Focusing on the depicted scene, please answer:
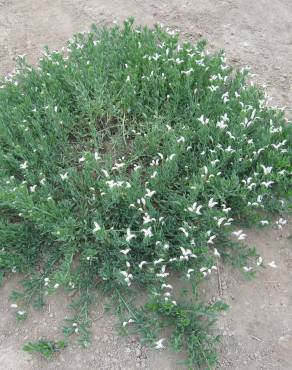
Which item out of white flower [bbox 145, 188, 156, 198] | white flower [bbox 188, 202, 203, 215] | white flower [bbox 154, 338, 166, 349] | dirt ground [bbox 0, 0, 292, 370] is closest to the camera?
white flower [bbox 154, 338, 166, 349]

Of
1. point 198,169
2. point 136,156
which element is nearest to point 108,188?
point 136,156

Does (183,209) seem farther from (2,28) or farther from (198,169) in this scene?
(2,28)

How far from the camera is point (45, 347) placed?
324 cm

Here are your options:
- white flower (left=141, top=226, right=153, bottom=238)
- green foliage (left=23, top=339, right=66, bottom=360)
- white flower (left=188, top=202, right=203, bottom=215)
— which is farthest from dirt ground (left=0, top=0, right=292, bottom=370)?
white flower (left=141, top=226, right=153, bottom=238)

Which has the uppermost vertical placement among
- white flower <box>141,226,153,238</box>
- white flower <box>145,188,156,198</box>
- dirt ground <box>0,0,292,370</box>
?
white flower <box>145,188,156,198</box>

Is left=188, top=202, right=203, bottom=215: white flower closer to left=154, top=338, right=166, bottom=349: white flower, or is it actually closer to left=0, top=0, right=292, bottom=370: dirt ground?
left=0, top=0, right=292, bottom=370: dirt ground

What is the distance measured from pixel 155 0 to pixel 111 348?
6123 millimetres

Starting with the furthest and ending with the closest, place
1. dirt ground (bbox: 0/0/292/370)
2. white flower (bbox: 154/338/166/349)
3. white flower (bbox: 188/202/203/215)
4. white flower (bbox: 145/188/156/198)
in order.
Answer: white flower (bbox: 145/188/156/198)
white flower (bbox: 188/202/203/215)
dirt ground (bbox: 0/0/292/370)
white flower (bbox: 154/338/166/349)

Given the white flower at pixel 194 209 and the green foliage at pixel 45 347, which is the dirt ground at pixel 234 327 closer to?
the green foliage at pixel 45 347

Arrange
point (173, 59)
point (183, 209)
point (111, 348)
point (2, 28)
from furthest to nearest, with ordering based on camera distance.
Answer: point (2, 28) < point (173, 59) < point (183, 209) < point (111, 348)

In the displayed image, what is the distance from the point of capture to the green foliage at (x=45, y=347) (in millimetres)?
3203

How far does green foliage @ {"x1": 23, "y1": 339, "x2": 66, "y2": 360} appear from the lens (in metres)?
3.20

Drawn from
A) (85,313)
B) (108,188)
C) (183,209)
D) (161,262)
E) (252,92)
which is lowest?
(85,313)

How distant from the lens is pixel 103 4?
23.9 feet
